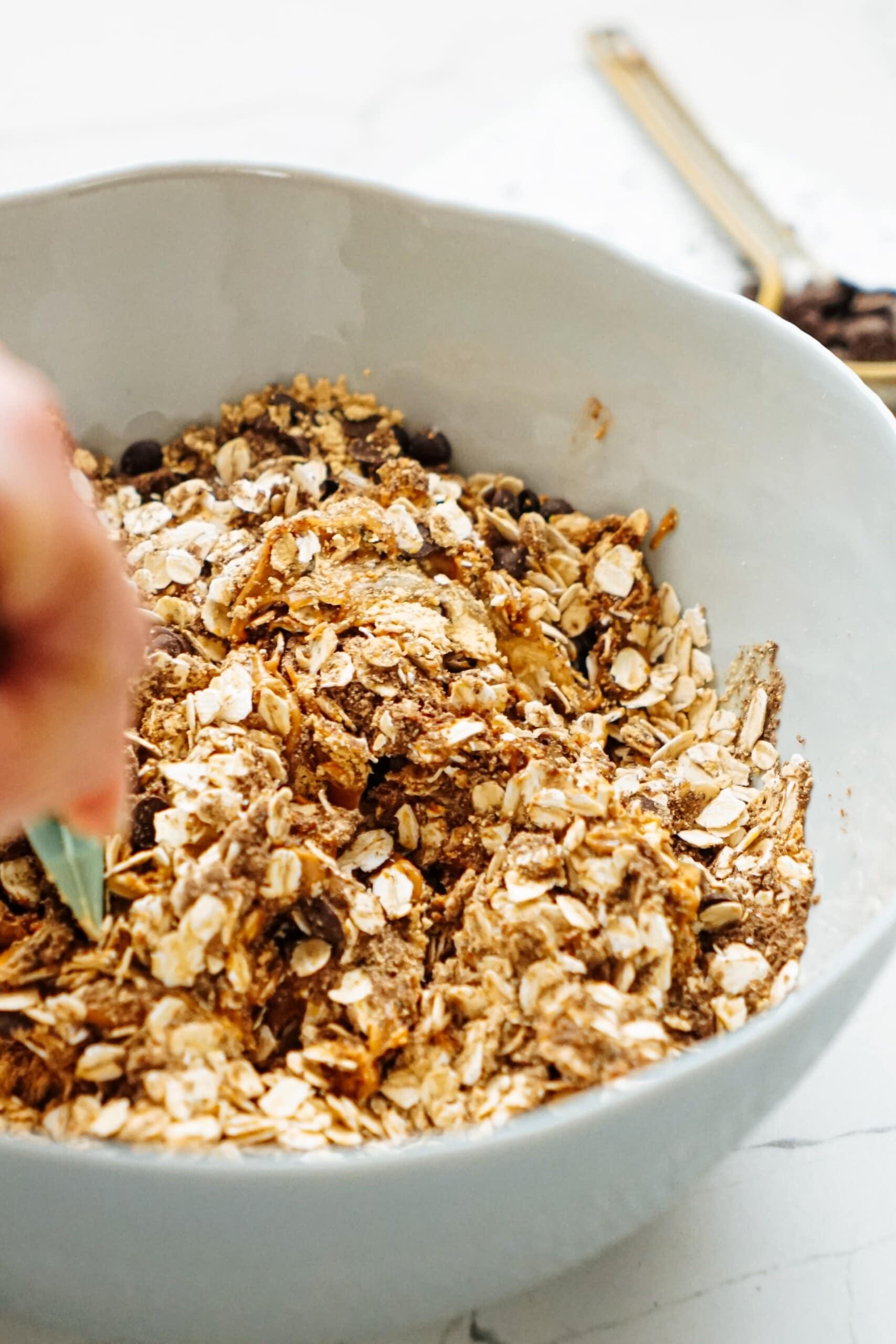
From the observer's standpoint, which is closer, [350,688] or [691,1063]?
[691,1063]

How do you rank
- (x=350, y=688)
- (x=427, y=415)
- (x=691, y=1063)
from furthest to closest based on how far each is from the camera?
(x=427, y=415) → (x=350, y=688) → (x=691, y=1063)

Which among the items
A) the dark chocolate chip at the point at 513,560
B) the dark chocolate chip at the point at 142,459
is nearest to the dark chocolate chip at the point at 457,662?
the dark chocolate chip at the point at 513,560

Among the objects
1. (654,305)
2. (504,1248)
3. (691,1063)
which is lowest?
(504,1248)

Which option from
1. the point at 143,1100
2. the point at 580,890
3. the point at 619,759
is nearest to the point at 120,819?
the point at 143,1100

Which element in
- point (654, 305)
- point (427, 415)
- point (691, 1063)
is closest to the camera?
point (691, 1063)

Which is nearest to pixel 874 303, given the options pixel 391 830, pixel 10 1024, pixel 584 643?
pixel 584 643

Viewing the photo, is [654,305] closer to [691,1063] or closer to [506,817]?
[506,817]

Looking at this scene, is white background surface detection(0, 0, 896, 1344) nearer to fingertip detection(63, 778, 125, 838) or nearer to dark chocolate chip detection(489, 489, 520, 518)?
dark chocolate chip detection(489, 489, 520, 518)
